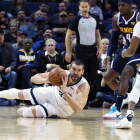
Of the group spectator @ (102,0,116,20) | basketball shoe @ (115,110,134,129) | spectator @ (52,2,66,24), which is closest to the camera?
basketball shoe @ (115,110,134,129)

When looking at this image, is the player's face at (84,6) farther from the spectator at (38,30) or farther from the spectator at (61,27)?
the spectator at (61,27)

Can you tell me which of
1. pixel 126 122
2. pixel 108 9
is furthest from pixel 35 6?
pixel 126 122

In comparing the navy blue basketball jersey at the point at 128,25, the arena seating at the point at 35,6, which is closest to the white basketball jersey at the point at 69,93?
the navy blue basketball jersey at the point at 128,25

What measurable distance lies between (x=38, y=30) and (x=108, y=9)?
2.74 metres

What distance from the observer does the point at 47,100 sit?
16.8ft

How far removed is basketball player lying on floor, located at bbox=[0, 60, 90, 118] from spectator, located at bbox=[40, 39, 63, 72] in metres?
2.91

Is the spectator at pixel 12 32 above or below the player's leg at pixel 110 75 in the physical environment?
above

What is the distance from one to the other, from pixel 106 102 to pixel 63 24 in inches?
124

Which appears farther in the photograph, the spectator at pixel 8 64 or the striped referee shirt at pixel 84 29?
the spectator at pixel 8 64

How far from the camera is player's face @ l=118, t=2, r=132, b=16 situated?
505 centimetres

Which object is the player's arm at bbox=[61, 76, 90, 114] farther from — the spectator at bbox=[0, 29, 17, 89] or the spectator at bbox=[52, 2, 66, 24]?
the spectator at bbox=[52, 2, 66, 24]

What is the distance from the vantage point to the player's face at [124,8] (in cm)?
505

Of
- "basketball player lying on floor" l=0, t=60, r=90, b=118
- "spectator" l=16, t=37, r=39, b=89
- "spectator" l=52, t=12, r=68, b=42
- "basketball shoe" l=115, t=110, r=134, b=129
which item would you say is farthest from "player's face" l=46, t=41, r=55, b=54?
"basketball shoe" l=115, t=110, r=134, b=129

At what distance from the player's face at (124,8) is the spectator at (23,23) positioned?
16.3 feet
